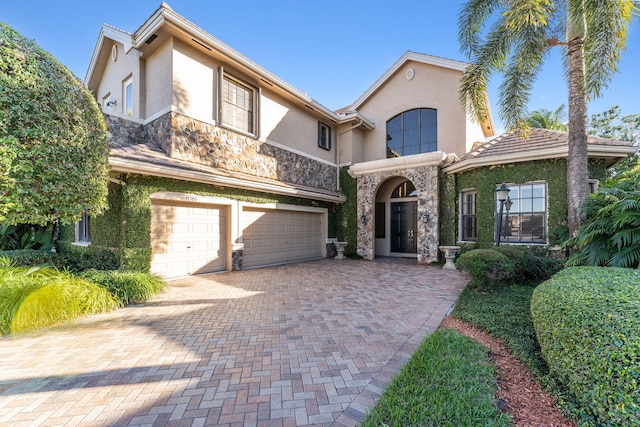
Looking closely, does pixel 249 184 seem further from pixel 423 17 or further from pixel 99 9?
pixel 423 17

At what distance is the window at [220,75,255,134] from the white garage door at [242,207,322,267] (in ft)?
10.1

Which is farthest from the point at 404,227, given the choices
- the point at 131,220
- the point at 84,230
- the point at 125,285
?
the point at 84,230

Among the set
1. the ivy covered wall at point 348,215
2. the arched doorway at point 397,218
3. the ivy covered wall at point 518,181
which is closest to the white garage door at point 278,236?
the ivy covered wall at point 348,215

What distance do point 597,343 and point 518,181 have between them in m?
8.41

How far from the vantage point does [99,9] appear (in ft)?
27.6

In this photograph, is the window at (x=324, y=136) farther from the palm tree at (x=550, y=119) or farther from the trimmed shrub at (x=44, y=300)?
the palm tree at (x=550, y=119)

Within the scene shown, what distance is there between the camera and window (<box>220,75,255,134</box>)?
362 inches

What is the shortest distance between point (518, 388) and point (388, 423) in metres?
1.56

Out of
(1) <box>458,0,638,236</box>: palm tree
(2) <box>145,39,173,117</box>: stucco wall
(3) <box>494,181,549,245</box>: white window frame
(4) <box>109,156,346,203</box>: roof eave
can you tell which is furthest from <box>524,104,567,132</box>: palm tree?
(2) <box>145,39,173,117</box>: stucco wall

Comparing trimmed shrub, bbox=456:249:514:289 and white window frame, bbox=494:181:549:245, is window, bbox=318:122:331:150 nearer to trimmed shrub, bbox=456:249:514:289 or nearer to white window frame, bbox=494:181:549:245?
white window frame, bbox=494:181:549:245

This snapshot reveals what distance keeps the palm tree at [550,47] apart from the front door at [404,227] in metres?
5.60

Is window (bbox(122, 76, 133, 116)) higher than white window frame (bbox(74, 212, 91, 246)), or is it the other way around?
window (bbox(122, 76, 133, 116))

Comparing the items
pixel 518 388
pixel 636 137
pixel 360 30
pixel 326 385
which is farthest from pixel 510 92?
pixel 636 137

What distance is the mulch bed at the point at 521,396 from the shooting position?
2303 millimetres
